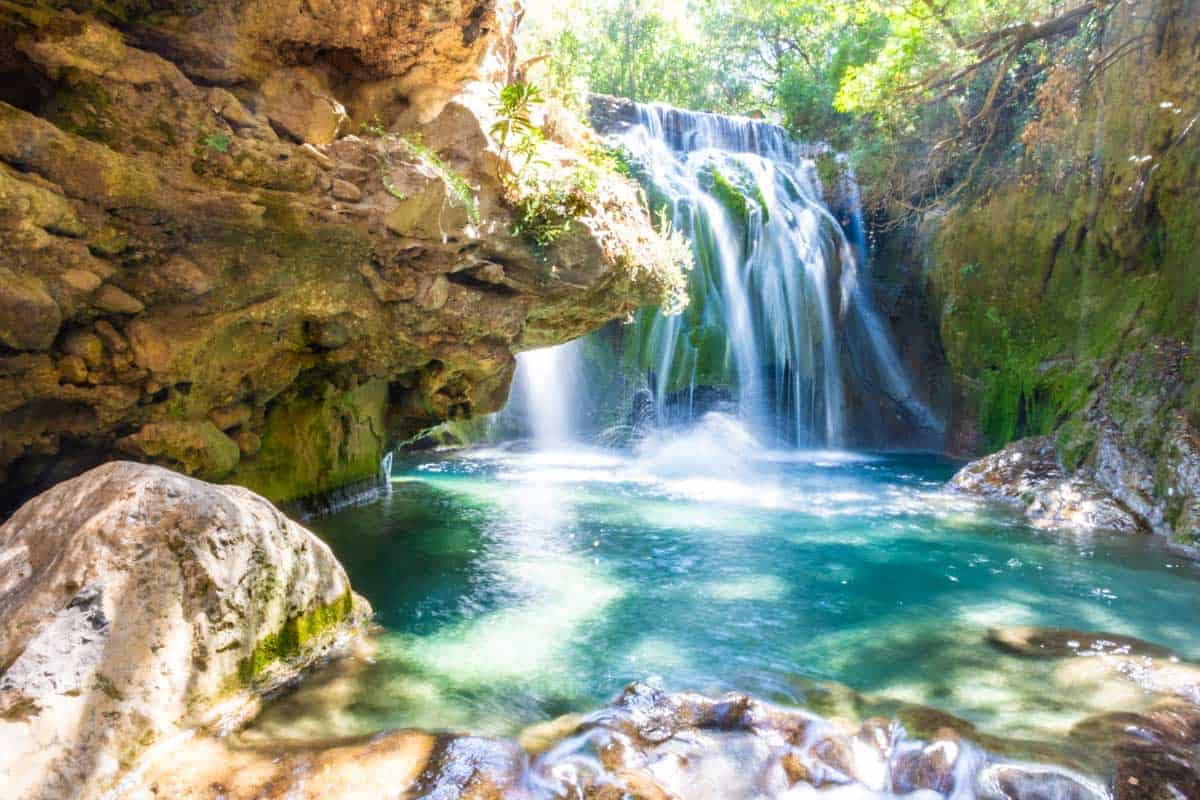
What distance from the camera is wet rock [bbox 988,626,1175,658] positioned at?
4.94 metres

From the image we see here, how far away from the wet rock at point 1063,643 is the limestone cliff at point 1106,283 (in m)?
3.67

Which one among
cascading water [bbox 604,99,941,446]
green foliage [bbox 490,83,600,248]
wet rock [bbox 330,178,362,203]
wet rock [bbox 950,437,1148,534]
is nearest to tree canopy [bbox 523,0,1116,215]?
green foliage [bbox 490,83,600,248]

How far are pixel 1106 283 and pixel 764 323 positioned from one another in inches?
258

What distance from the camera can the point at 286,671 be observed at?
4.15 meters

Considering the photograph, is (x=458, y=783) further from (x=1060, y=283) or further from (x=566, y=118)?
(x=1060, y=283)

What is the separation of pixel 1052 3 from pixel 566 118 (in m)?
8.37

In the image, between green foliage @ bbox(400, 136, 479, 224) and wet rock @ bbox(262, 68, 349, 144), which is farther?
green foliage @ bbox(400, 136, 479, 224)

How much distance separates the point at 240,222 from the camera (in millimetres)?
5562

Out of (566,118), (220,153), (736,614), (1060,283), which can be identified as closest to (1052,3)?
(1060,283)

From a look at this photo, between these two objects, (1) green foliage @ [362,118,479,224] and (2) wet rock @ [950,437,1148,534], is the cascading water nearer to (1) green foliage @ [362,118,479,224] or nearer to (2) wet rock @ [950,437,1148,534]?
(2) wet rock @ [950,437,1148,534]

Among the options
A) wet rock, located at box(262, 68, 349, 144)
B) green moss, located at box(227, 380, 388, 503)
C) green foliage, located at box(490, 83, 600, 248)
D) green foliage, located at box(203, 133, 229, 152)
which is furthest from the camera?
green moss, located at box(227, 380, 388, 503)

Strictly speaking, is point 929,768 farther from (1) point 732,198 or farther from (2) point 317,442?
(1) point 732,198

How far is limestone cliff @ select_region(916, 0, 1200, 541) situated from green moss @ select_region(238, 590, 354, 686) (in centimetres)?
833

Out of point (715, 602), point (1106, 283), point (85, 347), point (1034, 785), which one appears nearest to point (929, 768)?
point (1034, 785)
